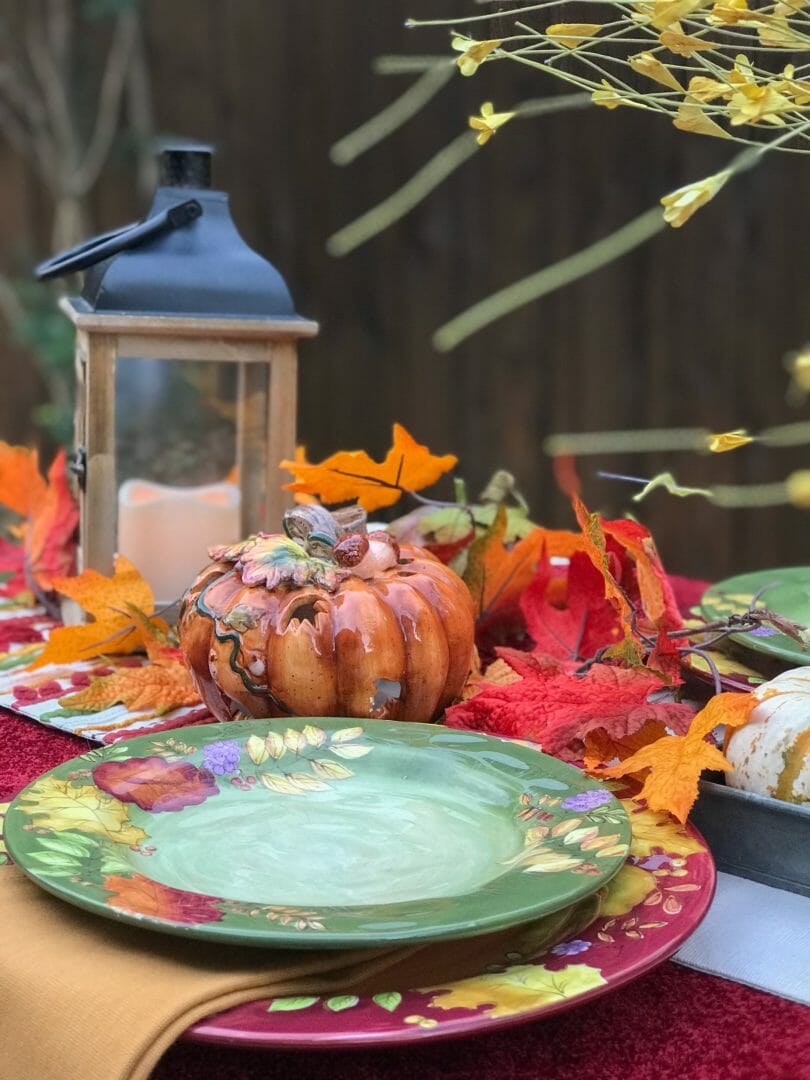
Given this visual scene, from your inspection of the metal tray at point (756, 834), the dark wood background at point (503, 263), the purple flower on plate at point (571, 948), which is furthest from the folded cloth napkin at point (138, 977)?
the dark wood background at point (503, 263)

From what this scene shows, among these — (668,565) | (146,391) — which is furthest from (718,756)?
(668,565)

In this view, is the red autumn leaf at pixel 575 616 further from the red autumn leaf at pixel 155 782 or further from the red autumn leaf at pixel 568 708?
the red autumn leaf at pixel 155 782

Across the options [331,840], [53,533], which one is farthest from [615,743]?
[53,533]

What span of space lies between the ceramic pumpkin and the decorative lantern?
0.28 m

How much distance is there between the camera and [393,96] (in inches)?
126

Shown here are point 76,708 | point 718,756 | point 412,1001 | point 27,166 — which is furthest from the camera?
point 27,166

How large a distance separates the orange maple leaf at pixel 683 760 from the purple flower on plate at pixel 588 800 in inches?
1.0

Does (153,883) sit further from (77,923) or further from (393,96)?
(393,96)

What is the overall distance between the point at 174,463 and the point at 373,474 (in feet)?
0.80

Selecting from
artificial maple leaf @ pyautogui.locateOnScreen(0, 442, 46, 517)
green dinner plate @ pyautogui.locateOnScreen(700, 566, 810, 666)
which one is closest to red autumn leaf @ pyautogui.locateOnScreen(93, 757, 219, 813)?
green dinner plate @ pyautogui.locateOnScreen(700, 566, 810, 666)

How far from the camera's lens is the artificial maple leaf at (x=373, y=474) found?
978mm

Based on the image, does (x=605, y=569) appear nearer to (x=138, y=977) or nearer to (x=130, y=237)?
(x=138, y=977)

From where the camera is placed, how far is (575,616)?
953 mm

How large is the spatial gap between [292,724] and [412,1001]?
26 centimetres
